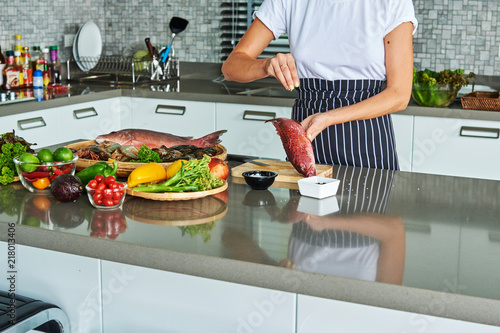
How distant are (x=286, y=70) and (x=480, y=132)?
5.16ft

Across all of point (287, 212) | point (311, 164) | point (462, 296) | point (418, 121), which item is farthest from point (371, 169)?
point (418, 121)

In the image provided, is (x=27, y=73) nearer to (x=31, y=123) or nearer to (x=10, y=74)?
(x=10, y=74)

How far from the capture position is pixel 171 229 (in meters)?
1.20

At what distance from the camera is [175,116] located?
3338 mm

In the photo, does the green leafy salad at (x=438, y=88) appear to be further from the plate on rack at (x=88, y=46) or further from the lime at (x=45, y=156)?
the plate on rack at (x=88, y=46)

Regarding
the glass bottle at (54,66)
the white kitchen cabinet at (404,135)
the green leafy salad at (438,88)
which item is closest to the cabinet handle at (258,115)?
the white kitchen cabinet at (404,135)

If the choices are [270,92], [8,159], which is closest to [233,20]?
[270,92]

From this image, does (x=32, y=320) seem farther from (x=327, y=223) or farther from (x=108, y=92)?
(x=108, y=92)

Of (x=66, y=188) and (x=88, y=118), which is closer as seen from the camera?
(x=66, y=188)

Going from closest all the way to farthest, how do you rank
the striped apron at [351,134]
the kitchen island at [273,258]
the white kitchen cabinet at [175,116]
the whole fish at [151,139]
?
the kitchen island at [273,258] < the whole fish at [151,139] < the striped apron at [351,134] < the white kitchen cabinet at [175,116]

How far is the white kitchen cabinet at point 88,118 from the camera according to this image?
310 cm

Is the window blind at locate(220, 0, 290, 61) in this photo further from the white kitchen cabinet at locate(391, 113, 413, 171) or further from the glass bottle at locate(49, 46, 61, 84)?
the white kitchen cabinet at locate(391, 113, 413, 171)

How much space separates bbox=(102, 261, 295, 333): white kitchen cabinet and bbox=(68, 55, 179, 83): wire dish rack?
94.4 inches

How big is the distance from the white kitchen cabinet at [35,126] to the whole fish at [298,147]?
1606 mm
